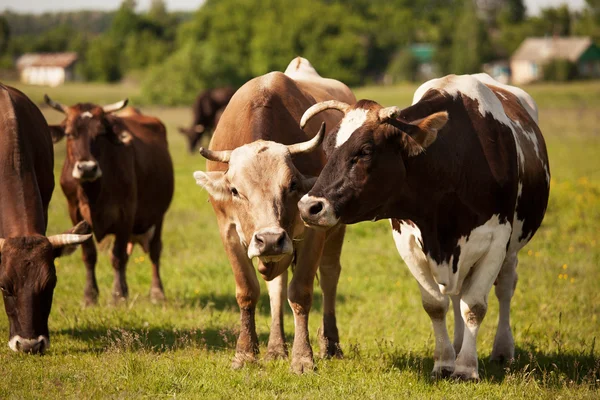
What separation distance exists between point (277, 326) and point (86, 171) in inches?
142

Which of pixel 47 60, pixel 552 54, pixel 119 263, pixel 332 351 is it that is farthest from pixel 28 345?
pixel 47 60

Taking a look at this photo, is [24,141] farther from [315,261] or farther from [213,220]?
[213,220]

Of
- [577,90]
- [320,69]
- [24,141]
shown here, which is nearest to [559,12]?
[320,69]

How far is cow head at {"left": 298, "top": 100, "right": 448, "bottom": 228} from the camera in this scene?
20.3ft

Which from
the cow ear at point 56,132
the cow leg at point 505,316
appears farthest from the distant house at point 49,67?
the cow leg at point 505,316

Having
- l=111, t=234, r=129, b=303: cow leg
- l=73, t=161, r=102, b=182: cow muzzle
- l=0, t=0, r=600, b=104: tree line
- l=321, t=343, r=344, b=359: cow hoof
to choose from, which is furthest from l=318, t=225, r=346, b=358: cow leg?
l=0, t=0, r=600, b=104: tree line

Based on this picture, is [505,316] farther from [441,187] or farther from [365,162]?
[365,162]

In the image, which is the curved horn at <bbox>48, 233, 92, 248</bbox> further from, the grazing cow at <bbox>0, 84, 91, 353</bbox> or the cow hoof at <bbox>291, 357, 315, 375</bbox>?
the cow hoof at <bbox>291, 357, 315, 375</bbox>

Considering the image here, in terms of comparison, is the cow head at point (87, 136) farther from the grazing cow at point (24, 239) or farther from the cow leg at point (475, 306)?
the cow leg at point (475, 306)

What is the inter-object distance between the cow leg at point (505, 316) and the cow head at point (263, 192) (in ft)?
7.45

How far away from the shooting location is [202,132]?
34.3 metres

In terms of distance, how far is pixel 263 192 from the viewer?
21.9ft

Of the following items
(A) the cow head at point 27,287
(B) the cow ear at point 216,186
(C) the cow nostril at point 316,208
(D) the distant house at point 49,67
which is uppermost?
(C) the cow nostril at point 316,208

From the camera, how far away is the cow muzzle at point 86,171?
991cm
